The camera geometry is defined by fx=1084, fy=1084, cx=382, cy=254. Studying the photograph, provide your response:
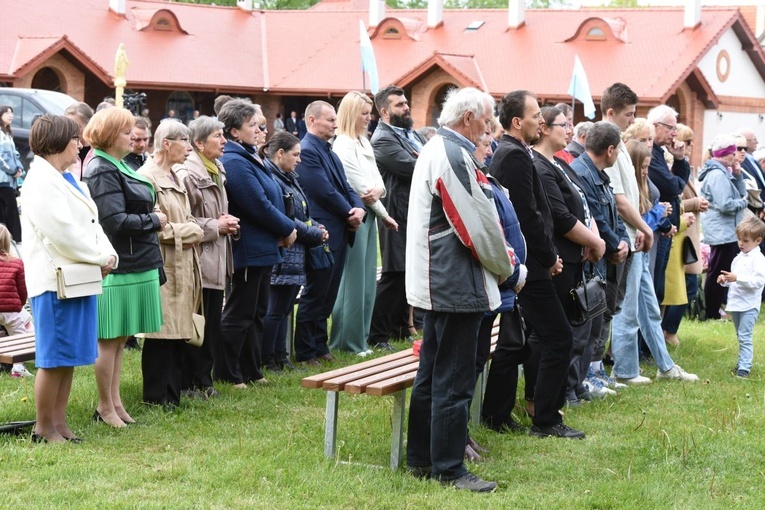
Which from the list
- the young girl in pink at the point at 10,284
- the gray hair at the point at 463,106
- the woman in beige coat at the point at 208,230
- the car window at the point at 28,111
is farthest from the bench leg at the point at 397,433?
the car window at the point at 28,111

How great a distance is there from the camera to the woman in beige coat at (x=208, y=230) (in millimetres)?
7016

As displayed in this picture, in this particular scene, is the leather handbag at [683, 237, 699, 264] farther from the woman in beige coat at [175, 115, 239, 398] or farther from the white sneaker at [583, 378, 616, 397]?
the woman in beige coat at [175, 115, 239, 398]

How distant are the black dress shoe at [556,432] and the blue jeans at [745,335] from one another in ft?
9.05

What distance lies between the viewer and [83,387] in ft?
23.7

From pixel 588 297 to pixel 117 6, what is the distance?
106 feet

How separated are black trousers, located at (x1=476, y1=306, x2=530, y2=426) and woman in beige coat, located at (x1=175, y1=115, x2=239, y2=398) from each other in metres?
1.86

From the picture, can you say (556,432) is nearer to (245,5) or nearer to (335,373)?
(335,373)

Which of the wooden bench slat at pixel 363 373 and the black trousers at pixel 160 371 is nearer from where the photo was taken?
the wooden bench slat at pixel 363 373

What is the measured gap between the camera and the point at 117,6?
36.2 m

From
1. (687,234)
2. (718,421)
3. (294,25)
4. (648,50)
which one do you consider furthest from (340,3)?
(718,421)

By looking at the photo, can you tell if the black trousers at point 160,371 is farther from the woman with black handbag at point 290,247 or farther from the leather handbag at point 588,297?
the leather handbag at point 588,297

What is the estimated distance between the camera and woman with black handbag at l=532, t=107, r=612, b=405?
650 centimetres

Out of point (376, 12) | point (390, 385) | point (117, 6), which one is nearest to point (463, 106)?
point (390, 385)

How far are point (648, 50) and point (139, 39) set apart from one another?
53.8 feet
